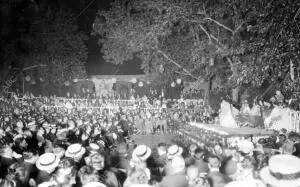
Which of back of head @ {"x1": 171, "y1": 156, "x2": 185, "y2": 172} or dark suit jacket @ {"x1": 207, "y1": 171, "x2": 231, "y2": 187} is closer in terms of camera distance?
dark suit jacket @ {"x1": 207, "y1": 171, "x2": 231, "y2": 187}

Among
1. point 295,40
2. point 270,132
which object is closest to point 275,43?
point 295,40

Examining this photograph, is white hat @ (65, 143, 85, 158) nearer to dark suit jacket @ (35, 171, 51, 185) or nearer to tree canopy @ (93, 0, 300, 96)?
dark suit jacket @ (35, 171, 51, 185)

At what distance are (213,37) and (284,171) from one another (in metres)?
19.3

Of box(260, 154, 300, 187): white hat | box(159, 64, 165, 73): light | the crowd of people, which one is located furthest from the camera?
box(159, 64, 165, 73): light

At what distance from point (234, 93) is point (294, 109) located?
25.4 feet

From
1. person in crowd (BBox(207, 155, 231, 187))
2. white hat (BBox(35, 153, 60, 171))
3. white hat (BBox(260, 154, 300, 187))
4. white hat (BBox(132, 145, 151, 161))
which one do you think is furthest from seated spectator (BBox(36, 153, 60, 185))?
white hat (BBox(260, 154, 300, 187))

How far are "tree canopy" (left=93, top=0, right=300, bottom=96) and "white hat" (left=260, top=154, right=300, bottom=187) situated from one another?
6454 millimetres

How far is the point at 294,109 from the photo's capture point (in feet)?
50.0

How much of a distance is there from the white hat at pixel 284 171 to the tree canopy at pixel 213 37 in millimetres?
6454

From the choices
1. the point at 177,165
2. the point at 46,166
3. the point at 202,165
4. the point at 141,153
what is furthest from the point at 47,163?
the point at 202,165

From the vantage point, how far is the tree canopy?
432 inches

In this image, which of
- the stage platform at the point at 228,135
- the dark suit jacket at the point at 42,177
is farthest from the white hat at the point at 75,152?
the stage platform at the point at 228,135

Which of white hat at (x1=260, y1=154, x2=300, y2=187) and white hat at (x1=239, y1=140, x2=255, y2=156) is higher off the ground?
white hat at (x1=260, y1=154, x2=300, y2=187)

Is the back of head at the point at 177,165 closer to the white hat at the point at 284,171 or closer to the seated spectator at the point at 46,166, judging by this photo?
the seated spectator at the point at 46,166
